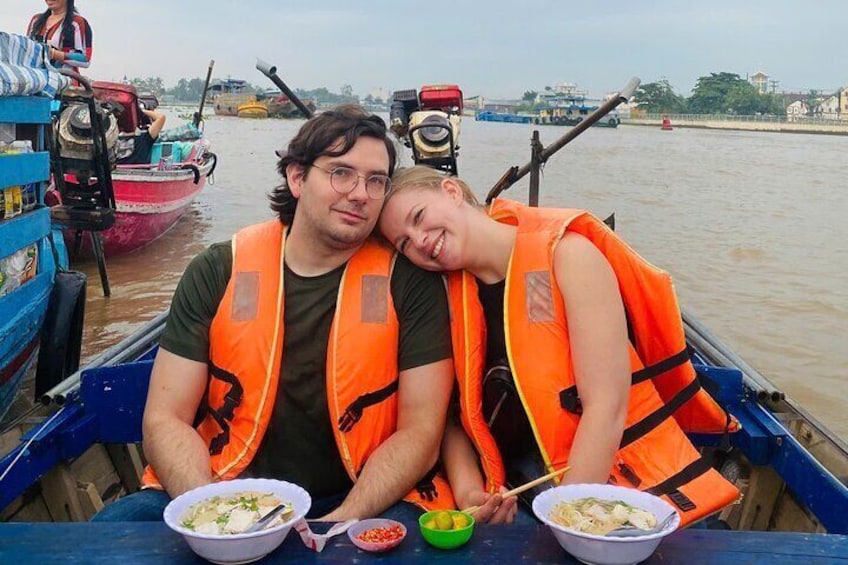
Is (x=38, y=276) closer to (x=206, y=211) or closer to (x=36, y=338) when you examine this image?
(x=36, y=338)

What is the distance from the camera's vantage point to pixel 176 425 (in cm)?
230

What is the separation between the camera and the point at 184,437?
2283 millimetres

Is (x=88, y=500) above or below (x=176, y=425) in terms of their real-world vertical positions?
below

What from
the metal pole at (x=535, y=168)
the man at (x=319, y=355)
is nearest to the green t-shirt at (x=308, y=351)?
the man at (x=319, y=355)

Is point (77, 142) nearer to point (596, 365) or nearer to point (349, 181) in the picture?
point (349, 181)

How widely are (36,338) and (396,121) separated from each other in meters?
3.05

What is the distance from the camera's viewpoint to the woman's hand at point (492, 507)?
2002mm

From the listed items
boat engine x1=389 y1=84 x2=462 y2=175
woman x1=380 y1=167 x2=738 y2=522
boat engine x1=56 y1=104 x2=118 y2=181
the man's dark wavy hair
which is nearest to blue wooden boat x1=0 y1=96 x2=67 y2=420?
boat engine x1=56 y1=104 x2=118 y2=181

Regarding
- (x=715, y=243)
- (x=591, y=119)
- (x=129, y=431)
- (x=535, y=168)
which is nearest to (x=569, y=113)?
(x=715, y=243)

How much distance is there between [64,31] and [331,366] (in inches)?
256

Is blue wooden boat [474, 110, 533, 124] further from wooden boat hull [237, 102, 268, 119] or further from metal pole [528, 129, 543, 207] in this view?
metal pole [528, 129, 543, 207]

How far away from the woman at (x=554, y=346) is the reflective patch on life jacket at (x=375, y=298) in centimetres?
12

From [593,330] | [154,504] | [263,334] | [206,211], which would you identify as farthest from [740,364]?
[206,211]

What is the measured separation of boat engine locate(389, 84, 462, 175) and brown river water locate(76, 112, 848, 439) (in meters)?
0.83
